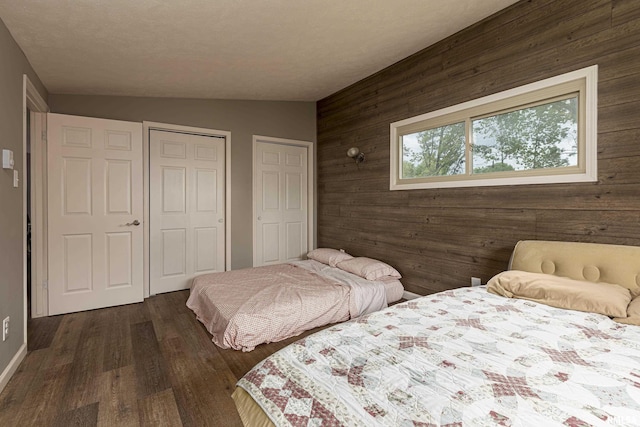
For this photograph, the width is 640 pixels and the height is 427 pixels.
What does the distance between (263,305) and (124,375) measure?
1.00m

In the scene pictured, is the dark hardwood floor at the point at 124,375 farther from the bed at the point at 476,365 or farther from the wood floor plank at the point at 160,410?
the bed at the point at 476,365

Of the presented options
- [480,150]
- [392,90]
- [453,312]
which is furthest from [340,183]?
[453,312]

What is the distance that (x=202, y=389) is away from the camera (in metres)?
1.85

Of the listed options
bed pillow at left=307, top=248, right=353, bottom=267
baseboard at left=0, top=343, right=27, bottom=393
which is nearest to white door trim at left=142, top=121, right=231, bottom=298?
bed pillow at left=307, top=248, right=353, bottom=267

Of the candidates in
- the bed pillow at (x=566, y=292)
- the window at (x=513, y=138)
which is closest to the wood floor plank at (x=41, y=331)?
the bed pillow at (x=566, y=292)

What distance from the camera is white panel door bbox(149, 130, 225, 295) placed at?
146 inches

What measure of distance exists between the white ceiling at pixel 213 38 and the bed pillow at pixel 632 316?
7.32 ft

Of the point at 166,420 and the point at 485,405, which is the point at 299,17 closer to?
the point at 485,405

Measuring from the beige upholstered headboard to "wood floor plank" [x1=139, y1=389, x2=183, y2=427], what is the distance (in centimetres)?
233

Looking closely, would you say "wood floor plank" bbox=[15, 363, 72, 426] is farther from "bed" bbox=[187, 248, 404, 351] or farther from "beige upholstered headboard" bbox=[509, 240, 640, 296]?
"beige upholstered headboard" bbox=[509, 240, 640, 296]

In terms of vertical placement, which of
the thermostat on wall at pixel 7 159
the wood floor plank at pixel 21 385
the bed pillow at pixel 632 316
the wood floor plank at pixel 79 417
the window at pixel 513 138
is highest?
the window at pixel 513 138

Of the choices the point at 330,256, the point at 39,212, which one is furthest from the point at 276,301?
the point at 39,212

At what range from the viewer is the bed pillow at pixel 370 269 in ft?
10.5

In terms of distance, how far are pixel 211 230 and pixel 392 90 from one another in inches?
114
